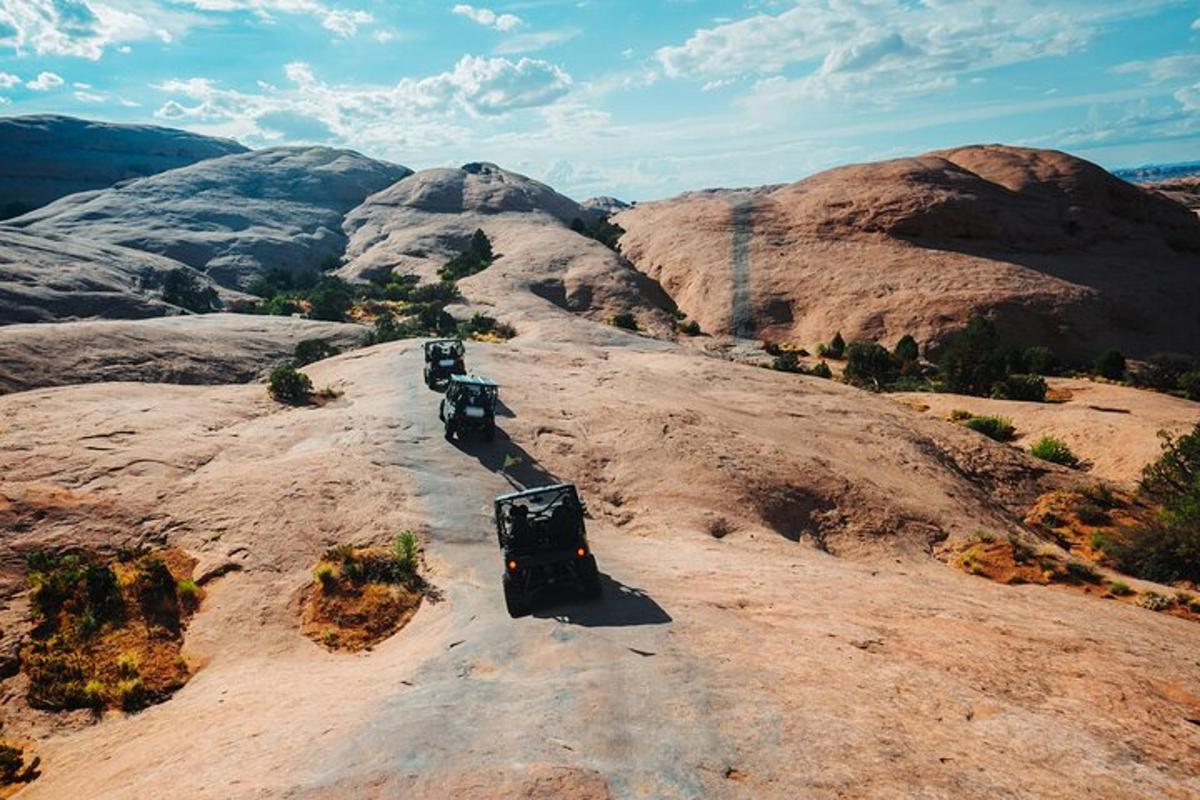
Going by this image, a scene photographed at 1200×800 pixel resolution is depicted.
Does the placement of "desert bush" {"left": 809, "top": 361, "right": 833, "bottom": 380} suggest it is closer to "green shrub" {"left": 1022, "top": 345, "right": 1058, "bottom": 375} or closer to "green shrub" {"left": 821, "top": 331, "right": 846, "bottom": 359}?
"green shrub" {"left": 821, "top": 331, "right": 846, "bottom": 359}

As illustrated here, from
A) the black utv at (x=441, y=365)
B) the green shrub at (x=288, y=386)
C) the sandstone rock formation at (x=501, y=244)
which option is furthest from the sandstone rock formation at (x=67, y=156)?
the black utv at (x=441, y=365)

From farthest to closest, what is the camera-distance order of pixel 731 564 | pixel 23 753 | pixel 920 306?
pixel 920 306 → pixel 731 564 → pixel 23 753

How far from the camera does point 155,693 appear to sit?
1125 centimetres

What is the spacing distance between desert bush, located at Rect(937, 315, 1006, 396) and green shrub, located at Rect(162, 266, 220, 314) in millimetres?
55075

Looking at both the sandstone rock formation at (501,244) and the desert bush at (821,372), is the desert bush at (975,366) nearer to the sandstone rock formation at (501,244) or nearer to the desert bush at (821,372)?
the desert bush at (821,372)

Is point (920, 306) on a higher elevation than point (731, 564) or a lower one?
higher

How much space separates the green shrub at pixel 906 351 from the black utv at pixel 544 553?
4031 centimetres

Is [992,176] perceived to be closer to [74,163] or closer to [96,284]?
[96,284]

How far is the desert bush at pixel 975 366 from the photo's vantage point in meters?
39.2

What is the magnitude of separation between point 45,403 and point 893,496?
27.4 metres

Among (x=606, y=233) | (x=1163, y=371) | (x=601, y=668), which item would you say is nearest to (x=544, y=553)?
(x=601, y=668)

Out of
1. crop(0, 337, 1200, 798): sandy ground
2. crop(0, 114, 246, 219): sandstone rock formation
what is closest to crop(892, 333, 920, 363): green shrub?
crop(0, 337, 1200, 798): sandy ground

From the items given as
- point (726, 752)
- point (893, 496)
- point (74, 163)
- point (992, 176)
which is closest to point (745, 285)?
point (992, 176)

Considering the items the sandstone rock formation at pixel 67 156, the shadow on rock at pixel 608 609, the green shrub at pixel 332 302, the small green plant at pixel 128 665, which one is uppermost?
the sandstone rock formation at pixel 67 156
